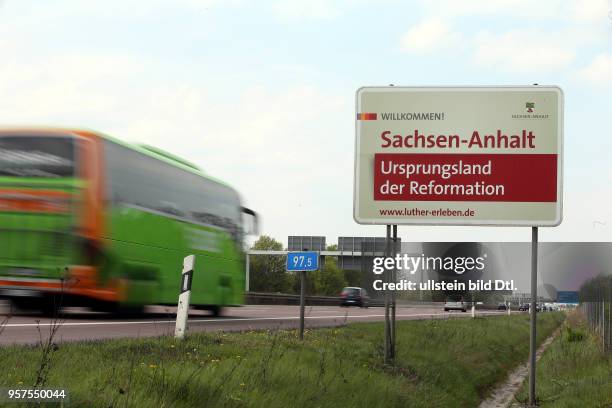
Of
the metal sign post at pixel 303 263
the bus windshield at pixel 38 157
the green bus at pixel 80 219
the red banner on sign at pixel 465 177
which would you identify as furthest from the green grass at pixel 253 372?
the bus windshield at pixel 38 157

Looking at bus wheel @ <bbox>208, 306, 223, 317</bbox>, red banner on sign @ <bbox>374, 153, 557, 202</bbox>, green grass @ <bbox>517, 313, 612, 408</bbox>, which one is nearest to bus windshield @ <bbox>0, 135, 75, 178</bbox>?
red banner on sign @ <bbox>374, 153, 557, 202</bbox>

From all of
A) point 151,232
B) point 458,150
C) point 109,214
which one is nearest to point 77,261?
point 109,214

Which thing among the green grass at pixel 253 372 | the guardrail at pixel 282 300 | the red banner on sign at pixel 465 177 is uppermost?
the red banner on sign at pixel 465 177

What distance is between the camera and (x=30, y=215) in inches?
648

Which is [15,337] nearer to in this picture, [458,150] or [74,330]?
[74,330]

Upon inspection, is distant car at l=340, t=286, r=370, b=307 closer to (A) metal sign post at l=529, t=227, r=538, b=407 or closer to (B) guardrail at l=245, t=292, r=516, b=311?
(B) guardrail at l=245, t=292, r=516, b=311

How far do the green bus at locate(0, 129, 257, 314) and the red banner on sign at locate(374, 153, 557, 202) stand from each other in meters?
6.56

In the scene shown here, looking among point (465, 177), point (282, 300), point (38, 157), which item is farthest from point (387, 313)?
point (282, 300)

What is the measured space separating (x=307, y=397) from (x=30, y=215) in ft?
31.8

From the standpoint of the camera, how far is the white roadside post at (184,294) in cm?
1090

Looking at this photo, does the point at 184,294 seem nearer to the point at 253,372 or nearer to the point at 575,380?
the point at 253,372

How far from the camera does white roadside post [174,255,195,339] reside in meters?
10.9

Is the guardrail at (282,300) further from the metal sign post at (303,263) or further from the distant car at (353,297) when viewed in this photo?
the metal sign post at (303,263)

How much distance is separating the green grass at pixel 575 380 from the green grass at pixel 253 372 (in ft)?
4.10
